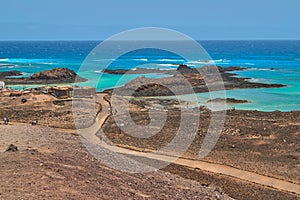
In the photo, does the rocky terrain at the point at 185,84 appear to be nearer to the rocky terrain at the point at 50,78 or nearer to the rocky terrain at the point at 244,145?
the rocky terrain at the point at 50,78

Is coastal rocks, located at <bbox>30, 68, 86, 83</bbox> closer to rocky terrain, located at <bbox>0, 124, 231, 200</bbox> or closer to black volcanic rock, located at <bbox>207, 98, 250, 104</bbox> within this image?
black volcanic rock, located at <bbox>207, 98, 250, 104</bbox>

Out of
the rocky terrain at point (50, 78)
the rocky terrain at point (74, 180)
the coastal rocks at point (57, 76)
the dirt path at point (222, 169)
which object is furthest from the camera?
the coastal rocks at point (57, 76)

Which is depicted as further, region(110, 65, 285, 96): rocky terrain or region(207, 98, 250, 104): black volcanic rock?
region(110, 65, 285, 96): rocky terrain

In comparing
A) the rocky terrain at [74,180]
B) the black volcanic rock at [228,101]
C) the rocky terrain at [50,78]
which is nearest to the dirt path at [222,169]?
the rocky terrain at [74,180]

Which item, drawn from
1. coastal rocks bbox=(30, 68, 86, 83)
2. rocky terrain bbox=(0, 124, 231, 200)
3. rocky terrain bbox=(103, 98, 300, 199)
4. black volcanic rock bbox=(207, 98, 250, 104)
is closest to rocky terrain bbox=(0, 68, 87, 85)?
coastal rocks bbox=(30, 68, 86, 83)

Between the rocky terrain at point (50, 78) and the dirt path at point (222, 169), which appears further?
the rocky terrain at point (50, 78)

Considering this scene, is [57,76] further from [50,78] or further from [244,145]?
[244,145]

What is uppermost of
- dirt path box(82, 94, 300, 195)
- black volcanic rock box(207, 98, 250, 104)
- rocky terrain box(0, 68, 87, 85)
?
rocky terrain box(0, 68, 87, 85)

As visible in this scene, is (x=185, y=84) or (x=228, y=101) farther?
(x=185, y=84)

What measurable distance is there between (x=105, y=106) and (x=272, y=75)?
55.7 m

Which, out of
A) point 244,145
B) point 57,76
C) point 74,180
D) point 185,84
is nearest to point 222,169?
point 244,145

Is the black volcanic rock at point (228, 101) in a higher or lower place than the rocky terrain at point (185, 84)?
lower

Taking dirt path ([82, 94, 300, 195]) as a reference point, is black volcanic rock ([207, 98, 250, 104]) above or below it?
above

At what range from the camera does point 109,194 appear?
16.5 metres
